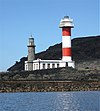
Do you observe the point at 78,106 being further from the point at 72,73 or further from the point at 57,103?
the point at 72,73

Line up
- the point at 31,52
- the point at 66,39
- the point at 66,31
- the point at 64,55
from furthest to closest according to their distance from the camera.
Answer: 1. the point at 31,52
2. the point at 64,55
3. the point at 66,31
4. the point at 66,39

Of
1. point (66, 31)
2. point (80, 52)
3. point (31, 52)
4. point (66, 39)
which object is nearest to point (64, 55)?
point (66, 39)

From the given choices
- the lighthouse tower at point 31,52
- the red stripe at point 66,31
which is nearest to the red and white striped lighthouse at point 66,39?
the red stripe at point 66,31

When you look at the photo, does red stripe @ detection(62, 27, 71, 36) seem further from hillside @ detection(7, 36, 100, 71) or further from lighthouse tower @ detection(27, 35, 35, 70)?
hillside @ detection(7, 36, 100, 71)

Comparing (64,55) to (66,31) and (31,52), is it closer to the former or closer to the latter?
(66,31)

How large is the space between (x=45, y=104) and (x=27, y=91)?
18451mm

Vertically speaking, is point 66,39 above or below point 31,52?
above

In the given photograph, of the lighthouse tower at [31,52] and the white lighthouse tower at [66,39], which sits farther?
the lighthouse tower at [31,52]

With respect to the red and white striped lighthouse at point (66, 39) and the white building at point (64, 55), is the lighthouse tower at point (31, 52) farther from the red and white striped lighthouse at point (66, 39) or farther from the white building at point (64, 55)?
the red and white striped lighthouse at point (66, 39)

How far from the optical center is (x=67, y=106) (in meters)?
46.9

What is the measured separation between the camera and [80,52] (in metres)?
123

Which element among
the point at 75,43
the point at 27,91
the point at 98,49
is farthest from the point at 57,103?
the point at 75,43

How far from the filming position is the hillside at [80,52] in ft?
383

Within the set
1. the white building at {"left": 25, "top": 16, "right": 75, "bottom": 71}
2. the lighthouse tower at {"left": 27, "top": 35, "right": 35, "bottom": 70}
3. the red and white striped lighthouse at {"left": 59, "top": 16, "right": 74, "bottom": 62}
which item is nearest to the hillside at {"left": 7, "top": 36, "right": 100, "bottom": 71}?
the lighthouse tower at {"left": 27, "top": 35, "right": 35, "bottom": 70}
